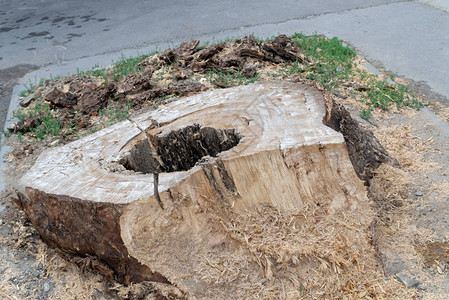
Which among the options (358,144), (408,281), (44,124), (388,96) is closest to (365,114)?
(388,96)

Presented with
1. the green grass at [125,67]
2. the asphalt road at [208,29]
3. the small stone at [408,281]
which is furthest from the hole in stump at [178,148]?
the asphalt road at [208,29]

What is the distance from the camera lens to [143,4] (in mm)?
8531

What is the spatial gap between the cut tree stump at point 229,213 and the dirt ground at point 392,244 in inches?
6.2

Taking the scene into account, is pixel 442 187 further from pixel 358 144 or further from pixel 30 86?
pixel 30 86

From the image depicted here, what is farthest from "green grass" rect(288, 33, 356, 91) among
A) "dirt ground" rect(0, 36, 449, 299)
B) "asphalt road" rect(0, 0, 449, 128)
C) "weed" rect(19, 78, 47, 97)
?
"weed" rect(19, 78, 47, 97)

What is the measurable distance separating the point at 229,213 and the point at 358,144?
3.91 feet

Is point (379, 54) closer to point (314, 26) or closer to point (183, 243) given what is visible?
point (314, 26)

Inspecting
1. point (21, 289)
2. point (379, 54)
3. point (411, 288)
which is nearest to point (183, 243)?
point (21, 289)

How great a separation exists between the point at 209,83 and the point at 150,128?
1.85 m

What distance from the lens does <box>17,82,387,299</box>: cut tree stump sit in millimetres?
2150

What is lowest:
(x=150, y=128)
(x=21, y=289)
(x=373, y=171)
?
(x=21, y=289)

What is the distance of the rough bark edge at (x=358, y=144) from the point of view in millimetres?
2811

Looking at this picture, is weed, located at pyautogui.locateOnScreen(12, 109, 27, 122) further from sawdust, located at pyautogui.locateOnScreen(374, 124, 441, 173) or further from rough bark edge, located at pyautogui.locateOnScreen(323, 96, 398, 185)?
sawdust, located at pyautogui.locateOnScreen(374, 124, 441, 173)

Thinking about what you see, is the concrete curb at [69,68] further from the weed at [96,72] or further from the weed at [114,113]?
the weed at [114,113]
